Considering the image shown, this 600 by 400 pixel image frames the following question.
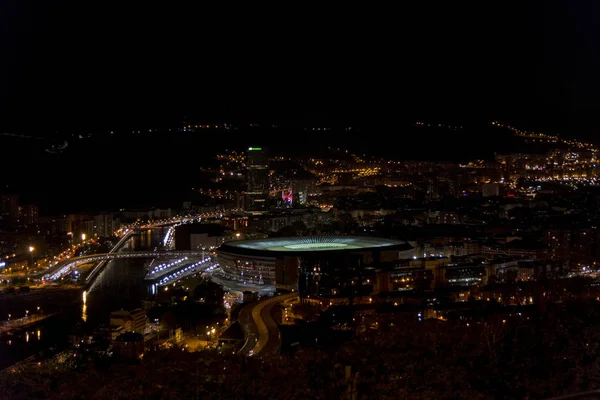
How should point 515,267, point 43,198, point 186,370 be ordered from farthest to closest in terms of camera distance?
point 43,198 < point 515,267 < point 186,370

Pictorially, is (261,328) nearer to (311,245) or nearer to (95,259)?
(311,245)

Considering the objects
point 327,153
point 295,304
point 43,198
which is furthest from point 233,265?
point 327,153

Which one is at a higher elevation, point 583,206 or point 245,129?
point 245,129

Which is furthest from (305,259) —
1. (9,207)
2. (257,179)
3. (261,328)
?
(257,179)

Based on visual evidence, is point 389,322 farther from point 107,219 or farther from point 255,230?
point 107,219

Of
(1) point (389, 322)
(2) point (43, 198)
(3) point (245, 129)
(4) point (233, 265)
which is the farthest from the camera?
(3) point (245, 129)

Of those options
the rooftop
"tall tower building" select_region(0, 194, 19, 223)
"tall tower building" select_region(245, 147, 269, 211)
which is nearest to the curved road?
the rooftop

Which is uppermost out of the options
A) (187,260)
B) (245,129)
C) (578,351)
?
(245,129)
